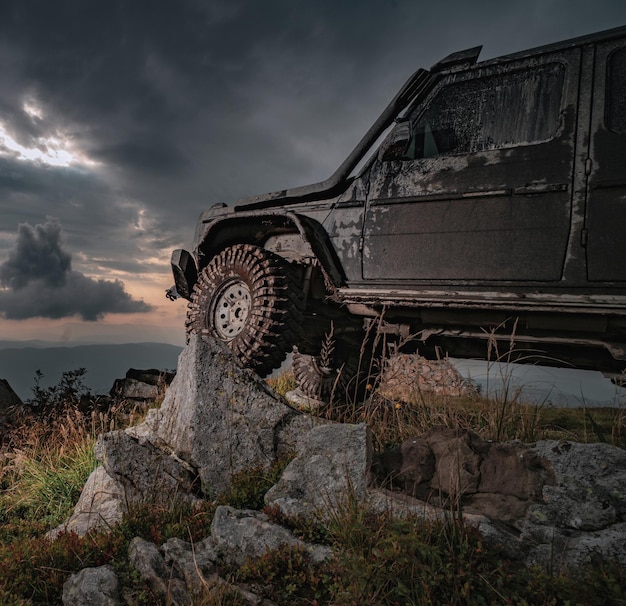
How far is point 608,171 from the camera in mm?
3467

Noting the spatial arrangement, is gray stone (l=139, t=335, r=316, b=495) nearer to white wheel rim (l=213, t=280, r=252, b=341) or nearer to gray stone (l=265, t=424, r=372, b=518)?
gray stone (l=265, t=424, r=372, b=518)

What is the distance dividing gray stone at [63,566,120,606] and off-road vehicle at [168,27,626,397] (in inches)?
86.2

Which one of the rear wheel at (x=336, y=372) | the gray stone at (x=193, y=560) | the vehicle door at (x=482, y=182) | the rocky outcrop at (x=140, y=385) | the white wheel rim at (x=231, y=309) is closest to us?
the gray stone at (x=193, y=560)

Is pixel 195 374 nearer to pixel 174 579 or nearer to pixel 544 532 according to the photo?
pixel 174 579

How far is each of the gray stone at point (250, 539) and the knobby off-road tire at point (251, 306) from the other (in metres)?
1.69

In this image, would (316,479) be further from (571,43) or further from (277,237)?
(571,43)

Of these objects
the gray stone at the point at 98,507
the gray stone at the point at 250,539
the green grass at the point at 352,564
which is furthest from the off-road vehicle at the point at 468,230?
the gray stone at the point at 250,539

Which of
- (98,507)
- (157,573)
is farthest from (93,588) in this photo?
(98,507)

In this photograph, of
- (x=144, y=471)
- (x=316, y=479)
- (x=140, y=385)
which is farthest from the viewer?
(x=140, y=385)

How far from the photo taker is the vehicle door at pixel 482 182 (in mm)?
3660

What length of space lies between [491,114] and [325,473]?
9.60 ft

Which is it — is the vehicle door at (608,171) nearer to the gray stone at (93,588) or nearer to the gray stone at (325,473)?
the gray stone at (325,473)

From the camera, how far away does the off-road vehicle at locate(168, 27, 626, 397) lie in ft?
11.6

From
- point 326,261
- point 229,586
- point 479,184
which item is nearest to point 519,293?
point 479,184
